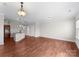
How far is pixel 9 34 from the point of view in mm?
7340

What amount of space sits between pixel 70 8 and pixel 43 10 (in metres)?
1.33

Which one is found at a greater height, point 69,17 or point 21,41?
point 69,17

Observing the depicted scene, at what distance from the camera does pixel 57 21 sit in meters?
5.73

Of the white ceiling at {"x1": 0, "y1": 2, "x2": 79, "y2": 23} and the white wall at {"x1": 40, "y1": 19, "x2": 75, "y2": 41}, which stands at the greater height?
the white ceiling at {"x1": 0, "y1": 2, "x2": 79, "y2": 23}

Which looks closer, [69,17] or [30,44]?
[69,17]

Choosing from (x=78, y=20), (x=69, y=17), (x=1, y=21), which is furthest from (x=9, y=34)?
(x=78, y=20)

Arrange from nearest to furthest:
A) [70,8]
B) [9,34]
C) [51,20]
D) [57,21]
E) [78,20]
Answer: [78,20]
[70,8]
[57,21]
[51,20]
[9,34]

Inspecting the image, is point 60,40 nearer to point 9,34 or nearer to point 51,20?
point 51,20

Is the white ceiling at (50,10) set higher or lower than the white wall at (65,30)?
higher

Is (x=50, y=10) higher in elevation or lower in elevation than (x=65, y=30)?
higher

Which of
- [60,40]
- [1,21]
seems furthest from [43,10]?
[1,21]

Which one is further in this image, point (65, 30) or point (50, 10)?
point (50, 10)

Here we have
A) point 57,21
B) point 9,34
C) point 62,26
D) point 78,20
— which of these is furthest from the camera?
point 9,34

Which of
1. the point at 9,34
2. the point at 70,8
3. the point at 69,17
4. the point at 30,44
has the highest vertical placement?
the point at 70,8
